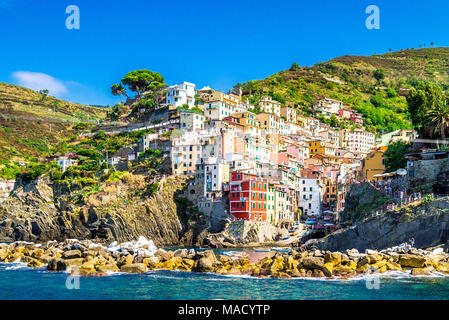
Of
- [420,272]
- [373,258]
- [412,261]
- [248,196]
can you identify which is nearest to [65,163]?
[248,196]

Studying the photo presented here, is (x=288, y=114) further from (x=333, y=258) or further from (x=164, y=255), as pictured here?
(x=333, y=258)

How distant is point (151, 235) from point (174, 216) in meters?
4.97

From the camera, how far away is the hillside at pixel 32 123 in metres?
140

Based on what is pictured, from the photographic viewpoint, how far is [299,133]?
406ft

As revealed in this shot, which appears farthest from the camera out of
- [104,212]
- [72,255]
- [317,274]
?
[104,212]

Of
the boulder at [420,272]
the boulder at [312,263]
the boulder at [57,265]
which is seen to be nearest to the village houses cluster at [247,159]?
the boulder at [312,263]

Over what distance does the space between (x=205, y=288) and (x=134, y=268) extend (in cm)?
962

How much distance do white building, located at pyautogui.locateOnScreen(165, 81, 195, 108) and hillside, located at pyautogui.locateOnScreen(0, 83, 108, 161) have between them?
4755 cm

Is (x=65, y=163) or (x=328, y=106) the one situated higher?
(x=328, y=106)

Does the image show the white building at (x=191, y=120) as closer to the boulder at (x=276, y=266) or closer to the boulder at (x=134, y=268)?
the boulder at (x=134, y=268)

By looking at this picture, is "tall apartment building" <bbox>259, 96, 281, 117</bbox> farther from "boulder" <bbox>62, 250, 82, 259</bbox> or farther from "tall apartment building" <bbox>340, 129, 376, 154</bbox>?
"boulder" <bbox>62, 250, 82, 259</bbox>

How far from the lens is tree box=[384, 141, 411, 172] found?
66.4 metres

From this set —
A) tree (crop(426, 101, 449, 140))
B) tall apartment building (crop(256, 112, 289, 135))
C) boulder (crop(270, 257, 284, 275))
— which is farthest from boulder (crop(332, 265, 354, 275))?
tall apartment building (crop(256, 112, 289, 135))

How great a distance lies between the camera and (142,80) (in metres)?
129
